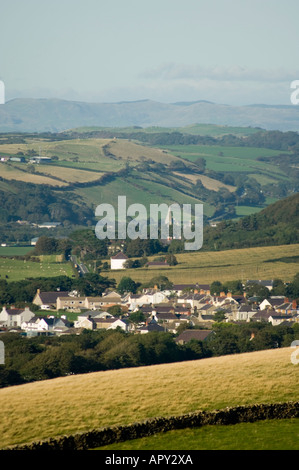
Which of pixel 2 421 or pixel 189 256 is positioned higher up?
pixel 2 421

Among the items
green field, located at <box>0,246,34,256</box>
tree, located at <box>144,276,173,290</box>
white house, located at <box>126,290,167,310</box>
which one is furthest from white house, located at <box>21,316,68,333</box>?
green field, located at <box>0,246,34,256</box>

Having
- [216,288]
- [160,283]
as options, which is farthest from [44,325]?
[160,283]

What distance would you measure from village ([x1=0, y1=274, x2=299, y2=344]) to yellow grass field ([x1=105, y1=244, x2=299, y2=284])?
353cm

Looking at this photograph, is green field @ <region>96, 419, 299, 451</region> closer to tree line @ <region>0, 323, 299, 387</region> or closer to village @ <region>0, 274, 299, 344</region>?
tree line @ <region>0, 323, 299, 387</region>

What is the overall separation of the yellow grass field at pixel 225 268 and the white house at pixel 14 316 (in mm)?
21374

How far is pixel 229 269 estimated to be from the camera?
92312 millimetres

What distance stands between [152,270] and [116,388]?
6851 centimetres

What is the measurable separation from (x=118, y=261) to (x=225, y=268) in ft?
40.9

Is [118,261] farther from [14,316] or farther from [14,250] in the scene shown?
[14,316]

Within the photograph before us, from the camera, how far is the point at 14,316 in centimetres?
6812

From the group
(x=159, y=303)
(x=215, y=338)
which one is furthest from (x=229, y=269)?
(x=215, y=338)

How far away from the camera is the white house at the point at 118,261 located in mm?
98150

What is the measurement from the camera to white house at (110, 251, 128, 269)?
98150 millimetres

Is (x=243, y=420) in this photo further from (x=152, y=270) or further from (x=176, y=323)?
(x=152, y=270)
